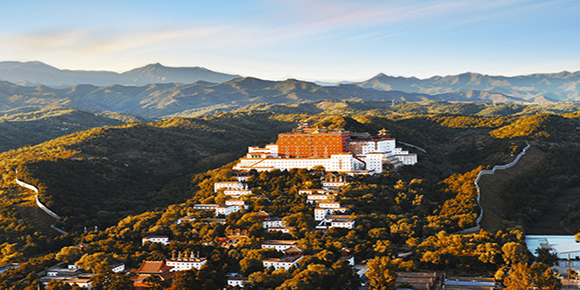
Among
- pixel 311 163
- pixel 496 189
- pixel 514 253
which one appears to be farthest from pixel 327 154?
pixel 514 253

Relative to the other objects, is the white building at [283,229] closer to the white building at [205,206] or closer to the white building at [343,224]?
the white building at [343,224]

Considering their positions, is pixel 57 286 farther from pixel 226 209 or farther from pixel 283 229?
pixel 226 209

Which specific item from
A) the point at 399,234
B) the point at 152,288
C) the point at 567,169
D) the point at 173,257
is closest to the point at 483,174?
the point at 567,169

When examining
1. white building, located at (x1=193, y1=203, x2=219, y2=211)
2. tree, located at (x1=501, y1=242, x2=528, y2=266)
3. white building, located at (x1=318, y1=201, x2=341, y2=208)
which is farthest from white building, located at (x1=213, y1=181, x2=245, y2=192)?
tree, located at (x1=501, y1=242, x2=528, y2=266)

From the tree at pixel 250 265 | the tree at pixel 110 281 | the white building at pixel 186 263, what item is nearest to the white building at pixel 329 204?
the tree at pixel 250 265

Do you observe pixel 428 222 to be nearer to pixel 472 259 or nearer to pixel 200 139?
pixel 472 259

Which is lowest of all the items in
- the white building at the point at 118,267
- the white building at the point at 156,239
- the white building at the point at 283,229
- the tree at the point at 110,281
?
the white building at the point at 118,267
